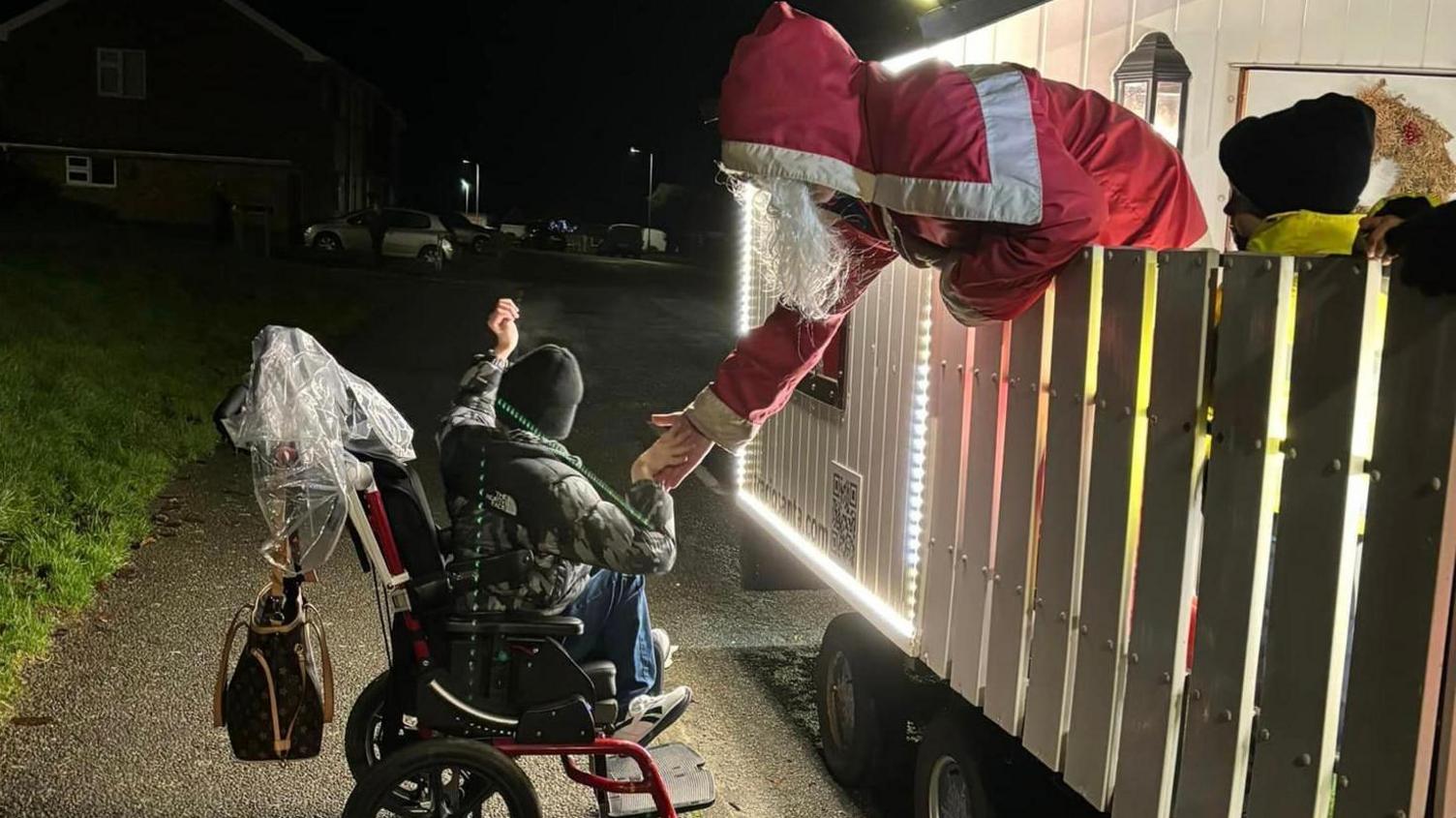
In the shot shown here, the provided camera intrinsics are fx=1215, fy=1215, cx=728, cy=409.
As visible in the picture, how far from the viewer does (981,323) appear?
9.57ft

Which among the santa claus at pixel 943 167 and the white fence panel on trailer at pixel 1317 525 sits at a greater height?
the santa claus at pixel 943 167

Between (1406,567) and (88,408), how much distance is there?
9.24 meters

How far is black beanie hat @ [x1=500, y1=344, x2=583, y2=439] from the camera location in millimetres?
3361

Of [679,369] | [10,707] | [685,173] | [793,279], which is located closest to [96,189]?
[679,369]

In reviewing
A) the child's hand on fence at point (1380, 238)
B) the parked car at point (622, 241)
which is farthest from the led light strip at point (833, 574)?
the parked car at point (622, 241)

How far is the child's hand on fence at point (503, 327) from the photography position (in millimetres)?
3576

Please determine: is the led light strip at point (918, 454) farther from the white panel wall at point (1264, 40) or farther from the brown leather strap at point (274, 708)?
the brown leather strap at point (274, 708)

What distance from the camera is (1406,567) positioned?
69.8 inches

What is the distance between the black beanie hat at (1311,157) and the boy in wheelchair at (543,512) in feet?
5.45

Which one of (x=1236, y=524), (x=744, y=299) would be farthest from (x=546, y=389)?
(x=744, y=299)

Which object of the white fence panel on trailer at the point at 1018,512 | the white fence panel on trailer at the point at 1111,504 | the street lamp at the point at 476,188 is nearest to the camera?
the white fence panel on trailer at the point at 1111,504

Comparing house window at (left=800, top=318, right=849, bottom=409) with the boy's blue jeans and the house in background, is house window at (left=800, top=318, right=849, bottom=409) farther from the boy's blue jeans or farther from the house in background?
the house in background

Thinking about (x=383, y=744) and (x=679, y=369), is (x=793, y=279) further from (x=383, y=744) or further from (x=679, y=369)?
(x=679, y=369)

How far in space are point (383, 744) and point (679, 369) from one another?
12.1m
